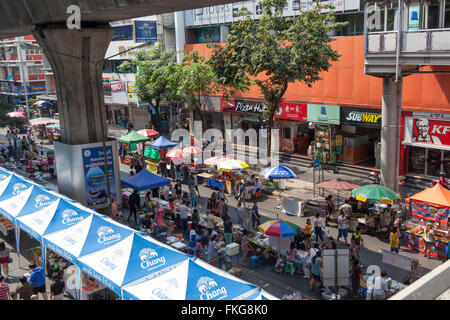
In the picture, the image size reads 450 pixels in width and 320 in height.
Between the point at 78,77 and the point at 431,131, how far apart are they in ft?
59.2

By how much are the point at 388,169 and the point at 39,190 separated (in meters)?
16.2

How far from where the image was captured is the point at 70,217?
15.1 m

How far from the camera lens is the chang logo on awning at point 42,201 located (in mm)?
16594

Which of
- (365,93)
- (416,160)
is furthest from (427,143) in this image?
(365,93)

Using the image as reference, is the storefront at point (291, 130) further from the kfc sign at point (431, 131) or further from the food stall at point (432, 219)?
the food stall at point (432, 219)

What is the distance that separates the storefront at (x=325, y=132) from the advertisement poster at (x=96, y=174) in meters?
14.1

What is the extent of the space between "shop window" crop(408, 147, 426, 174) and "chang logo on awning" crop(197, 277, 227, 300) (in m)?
18.6

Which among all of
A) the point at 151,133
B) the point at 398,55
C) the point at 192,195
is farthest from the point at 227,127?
the point at 398,55

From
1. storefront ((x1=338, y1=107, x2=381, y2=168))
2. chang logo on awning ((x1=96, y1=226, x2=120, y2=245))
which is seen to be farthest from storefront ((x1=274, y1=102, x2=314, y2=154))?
chang logo on awning ((x1=96, y1=226, x2=120, y2=245))

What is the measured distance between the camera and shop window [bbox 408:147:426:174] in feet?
81.3

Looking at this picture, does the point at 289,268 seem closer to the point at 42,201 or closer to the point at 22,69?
the point at 42,201

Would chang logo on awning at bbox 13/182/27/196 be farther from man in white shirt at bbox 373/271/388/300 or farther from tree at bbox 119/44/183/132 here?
tree at bbox 119/44/183/132

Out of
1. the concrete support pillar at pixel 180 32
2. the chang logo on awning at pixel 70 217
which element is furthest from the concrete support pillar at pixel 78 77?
the concrete support pillar at pixel 180 32

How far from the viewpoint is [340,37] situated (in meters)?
27.1
